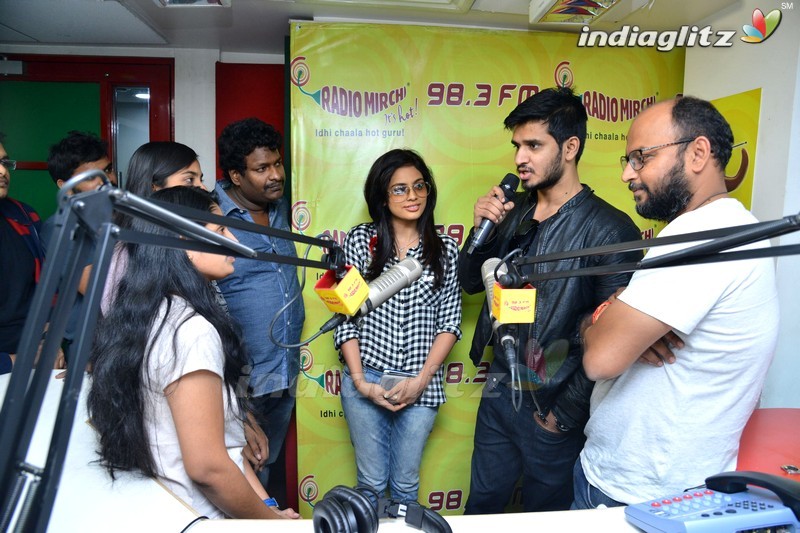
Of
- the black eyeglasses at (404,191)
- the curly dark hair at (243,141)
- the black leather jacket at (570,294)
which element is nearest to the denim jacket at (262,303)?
the curly dark hair at (243,141)

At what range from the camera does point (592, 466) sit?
4.43 feet

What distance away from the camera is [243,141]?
2268mm

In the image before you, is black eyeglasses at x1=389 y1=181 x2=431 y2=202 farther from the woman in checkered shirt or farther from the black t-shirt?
the black t-shirt

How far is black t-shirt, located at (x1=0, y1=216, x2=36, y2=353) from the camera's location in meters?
2.05

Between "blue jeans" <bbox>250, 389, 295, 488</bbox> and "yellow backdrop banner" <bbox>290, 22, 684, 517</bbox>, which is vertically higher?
"yellow backdrop banner" <bbox>290, 22, 684, 517</bbox>

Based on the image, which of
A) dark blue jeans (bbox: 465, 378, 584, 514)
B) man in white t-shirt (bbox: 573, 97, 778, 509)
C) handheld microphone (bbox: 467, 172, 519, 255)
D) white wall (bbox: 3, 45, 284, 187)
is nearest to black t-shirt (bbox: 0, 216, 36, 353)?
white wall (bbox: 3, 45, 284, 187)

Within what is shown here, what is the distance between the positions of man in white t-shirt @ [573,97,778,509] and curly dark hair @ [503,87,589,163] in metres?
0.52

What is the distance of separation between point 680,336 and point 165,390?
1.10 meters

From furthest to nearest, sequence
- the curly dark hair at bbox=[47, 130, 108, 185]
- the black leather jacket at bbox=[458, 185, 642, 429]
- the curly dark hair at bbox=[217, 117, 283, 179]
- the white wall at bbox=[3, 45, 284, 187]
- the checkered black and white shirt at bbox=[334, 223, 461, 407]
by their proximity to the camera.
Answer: the white wall at bbox=[3, 45, 284, 187], the curly dark hair at bbox=[47, 130, 108, 185], the curly dark hair at bbox=[217, 117, 283, 179], the checkered black and white shirt at bbox=[334, 223, 461, 407], the black leather jacket at bbox=[458, 185, 642, 429]

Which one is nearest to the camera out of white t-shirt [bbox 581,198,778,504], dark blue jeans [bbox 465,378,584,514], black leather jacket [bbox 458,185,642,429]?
white t-shirt [bbox 581,198,778,504]

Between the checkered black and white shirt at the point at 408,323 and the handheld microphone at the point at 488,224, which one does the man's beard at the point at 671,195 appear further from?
the checkered black and white shirt at the point at 408,323

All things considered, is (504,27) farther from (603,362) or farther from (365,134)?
(603,362)

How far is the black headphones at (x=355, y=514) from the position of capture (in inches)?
33.7

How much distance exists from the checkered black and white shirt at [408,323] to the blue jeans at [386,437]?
83 mm
